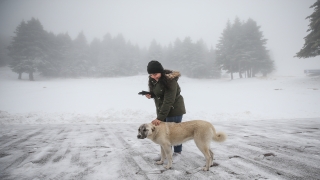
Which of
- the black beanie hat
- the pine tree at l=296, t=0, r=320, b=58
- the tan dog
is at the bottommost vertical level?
the tan dog

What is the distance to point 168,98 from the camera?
3.44 metres

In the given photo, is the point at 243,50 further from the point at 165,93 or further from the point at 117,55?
the point at 117,55

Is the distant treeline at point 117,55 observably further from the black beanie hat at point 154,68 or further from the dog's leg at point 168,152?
the dog's leg at point 168,152

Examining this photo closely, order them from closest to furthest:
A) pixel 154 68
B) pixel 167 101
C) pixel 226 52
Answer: pixel 167 101, pixel 154 68, pixel 226 52

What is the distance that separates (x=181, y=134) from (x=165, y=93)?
0.96 m

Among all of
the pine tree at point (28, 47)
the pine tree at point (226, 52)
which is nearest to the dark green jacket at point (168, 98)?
the pine tree at point (226, 52)

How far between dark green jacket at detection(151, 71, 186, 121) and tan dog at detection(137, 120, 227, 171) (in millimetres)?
290

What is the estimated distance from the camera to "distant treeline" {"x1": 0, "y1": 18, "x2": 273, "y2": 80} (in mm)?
33844

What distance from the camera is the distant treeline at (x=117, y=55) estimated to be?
3384cm

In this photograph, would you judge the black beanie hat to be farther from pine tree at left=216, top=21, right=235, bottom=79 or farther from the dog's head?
pine tree at left=216, top=21, right=235, bottom=79

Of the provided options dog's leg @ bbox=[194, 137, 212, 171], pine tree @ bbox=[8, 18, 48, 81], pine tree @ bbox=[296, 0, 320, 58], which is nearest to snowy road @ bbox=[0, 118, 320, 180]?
dog's leg @ bbox=[194, 137, 212, 171]

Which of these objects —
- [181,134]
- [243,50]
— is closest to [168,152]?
[181,134]

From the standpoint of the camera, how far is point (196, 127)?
3271 millimetres

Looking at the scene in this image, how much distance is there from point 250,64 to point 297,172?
3650cm
